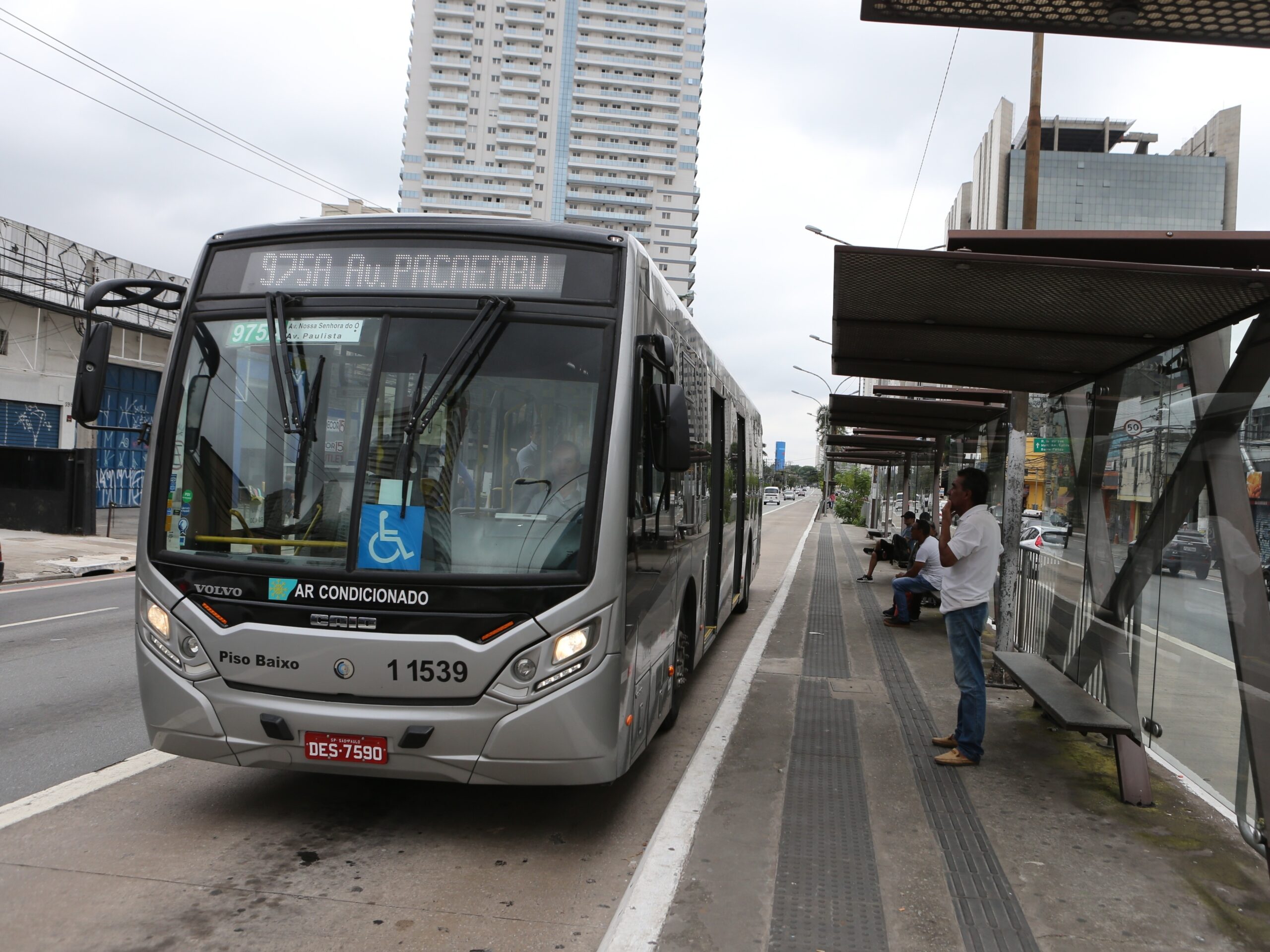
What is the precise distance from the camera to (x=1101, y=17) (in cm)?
409

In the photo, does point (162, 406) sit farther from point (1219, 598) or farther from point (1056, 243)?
point (1219, 598)

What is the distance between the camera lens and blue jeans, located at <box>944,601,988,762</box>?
621 centimetres

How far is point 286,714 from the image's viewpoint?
445 centimetres

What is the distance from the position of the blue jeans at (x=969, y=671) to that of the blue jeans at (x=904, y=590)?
686 centimetres

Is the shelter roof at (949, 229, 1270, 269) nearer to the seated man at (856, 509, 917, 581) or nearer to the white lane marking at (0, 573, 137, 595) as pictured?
the white lane marking at (0, 573, 137, 595)

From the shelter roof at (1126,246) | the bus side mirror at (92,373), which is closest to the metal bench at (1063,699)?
the shelter roof at (1126,246)

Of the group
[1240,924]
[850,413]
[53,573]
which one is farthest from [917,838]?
[53,573]

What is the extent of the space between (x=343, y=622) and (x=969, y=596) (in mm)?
3892

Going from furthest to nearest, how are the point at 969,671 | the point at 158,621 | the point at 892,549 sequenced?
the point at 892,549, the point at 969,671, the point at 158,621

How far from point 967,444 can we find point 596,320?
1166 centimetres

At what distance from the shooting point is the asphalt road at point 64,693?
5797 millimetres

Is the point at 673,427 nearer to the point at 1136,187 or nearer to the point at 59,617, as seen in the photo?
the point at 59,617

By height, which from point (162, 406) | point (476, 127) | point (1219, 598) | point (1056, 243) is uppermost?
point (476, 127)

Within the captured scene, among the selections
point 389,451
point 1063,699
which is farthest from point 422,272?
point 1063,699
